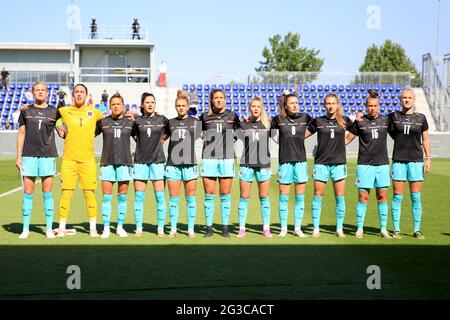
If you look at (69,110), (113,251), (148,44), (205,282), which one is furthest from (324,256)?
(148,44)

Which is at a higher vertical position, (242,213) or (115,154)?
(115,154)

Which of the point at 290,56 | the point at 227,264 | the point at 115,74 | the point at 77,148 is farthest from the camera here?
the point at 290,56

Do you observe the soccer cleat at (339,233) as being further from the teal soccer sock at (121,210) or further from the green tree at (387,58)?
the green tree at (387,58)

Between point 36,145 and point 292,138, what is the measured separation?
10.8 ft

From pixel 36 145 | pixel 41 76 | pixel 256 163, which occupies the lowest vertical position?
pixel 256 163

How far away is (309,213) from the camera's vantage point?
1155cm

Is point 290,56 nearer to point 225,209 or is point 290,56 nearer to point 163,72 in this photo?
point 163,72

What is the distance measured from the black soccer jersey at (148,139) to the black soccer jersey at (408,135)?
3072 mm

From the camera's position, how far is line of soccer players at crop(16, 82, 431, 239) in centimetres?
887

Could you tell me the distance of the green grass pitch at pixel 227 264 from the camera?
19.4 ft

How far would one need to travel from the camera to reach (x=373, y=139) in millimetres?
9000

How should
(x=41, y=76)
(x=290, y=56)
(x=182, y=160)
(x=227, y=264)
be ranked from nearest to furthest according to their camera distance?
1. (x=227, y=264)
2. (x=182, y=160)
3. (x=41, y=76)
4. (x=290, y=56)

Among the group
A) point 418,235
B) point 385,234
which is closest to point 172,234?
point 385,234

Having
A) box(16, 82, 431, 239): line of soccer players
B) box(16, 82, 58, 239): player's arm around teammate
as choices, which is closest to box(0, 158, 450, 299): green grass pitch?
box(16, 82, 431, 239): line of soccer players
